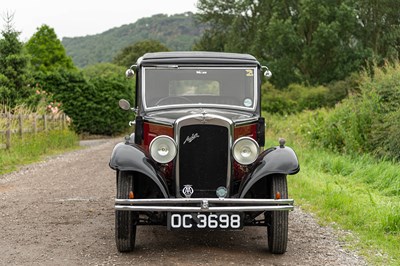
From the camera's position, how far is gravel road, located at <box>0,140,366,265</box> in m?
6.03

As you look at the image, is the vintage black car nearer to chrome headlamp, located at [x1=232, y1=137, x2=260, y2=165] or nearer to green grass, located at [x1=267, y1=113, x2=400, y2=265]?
chrome headlamp, located at [x1=232, y1=137, x2=260, y2=165]

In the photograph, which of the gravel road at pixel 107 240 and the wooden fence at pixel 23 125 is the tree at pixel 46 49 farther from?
the gravel road at pixel 107 240

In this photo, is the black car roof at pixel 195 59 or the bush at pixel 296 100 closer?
the black car roof at pixel 195 59

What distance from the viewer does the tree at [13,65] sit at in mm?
23812

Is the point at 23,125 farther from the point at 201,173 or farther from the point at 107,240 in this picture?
the point at 201,173

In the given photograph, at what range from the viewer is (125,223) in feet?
20.4

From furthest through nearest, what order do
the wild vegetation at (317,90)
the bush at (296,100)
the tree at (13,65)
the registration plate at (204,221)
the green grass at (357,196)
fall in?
1. the bush at (296,100)
2. the tree at (13,65)
3. the wild vegetation at (317,90)
4. the green grass at (357,196)
5. the registration plate at (204,221)

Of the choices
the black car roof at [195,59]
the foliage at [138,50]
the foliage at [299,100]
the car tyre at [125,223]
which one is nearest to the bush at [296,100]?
the foliage at [299,100]

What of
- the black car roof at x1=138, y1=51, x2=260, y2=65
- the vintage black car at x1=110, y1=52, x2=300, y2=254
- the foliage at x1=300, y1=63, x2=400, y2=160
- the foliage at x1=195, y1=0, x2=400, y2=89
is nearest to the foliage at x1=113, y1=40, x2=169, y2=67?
the foliage at x1=195, y1=0, x2=400, y2=89

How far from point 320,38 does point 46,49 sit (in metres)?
25.5

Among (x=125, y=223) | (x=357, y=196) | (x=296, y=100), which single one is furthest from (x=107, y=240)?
(x=296, y=100)

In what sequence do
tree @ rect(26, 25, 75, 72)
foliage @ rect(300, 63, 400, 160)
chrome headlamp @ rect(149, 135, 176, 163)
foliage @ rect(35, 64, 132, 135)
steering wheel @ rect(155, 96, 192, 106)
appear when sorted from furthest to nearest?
tree @ rect(26, 25, 75, 72), foliage @ rect(35, 64, 132, 135), foliage @ rect(300, 63, 400, 160), steering wheel @ rect(155, 96, 192, 106), chrome headlamp @ rect(149, 135, 176, 163)

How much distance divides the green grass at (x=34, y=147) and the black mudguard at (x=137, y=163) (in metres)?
8.25

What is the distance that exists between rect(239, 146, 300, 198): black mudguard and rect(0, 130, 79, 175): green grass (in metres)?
8.92
